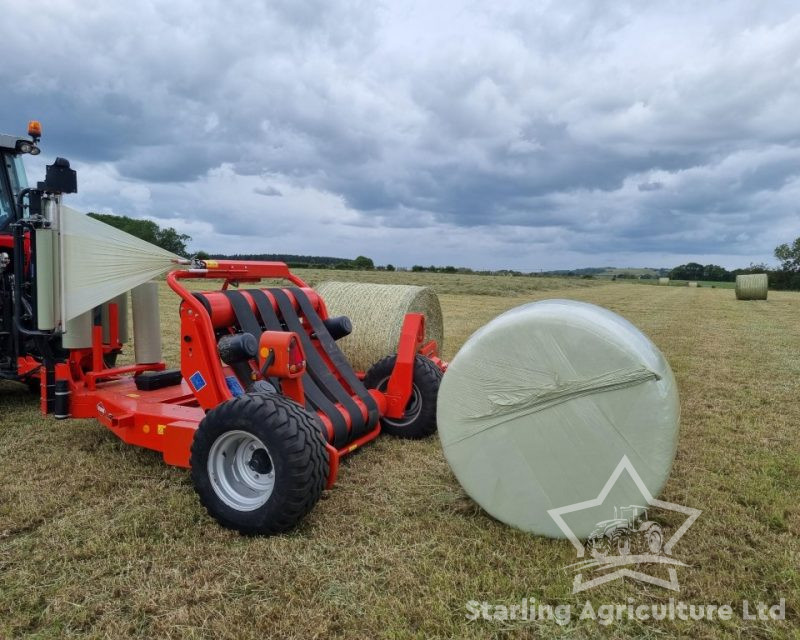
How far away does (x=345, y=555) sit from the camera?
2793mm

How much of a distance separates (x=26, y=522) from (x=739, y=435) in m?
4.97

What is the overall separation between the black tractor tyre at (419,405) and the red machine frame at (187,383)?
0.31 ft

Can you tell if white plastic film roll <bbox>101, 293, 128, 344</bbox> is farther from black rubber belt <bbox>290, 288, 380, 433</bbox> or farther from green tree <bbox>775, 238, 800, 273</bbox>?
green tree <bbox>775, 238, 800, 273</bbox>

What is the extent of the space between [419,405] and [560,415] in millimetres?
1866

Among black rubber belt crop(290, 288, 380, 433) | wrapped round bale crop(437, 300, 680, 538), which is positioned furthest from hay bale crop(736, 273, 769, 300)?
wrapped round bale crop(437, 300, 680, 538)

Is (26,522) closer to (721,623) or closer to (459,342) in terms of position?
(721,623)

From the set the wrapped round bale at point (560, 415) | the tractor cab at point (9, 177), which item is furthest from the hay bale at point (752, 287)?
the tractor cab at point (9, 177)

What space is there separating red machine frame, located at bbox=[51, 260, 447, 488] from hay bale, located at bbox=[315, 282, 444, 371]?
0.82 metres

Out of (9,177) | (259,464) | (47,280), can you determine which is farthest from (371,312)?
(9,177)

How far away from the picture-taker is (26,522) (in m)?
3.15

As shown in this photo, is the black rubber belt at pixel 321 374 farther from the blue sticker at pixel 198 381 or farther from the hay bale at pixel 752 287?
the hay bale at pixel 752 287

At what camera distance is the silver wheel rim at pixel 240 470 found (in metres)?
3.12

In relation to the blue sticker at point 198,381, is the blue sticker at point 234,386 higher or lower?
lower

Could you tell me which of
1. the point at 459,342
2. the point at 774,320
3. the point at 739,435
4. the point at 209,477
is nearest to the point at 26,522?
the point at 209,477
